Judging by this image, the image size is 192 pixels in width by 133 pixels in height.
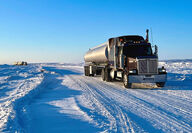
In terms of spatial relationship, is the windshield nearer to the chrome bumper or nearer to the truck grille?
the truck grille

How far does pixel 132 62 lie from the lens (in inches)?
525

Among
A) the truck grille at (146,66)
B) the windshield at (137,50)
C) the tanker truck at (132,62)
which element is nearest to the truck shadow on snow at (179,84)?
the tanker truck at (132,62)

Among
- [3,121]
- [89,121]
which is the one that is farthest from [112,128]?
[3,121]

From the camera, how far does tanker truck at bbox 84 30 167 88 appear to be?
42.1 ft

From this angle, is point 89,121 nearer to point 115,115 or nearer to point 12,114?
point 115,115

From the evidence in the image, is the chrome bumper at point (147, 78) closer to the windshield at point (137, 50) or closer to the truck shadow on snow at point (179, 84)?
the truck shadow on snow at point (179, 84)

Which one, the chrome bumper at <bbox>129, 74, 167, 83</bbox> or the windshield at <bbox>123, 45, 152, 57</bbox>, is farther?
the windshield at <bbox>123, 45, 152, 57</bbox>

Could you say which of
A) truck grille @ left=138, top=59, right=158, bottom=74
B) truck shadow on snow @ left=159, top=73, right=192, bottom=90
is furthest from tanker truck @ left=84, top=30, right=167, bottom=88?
truck shadow on snow @ left=159, top=73, right=192, bottom=90

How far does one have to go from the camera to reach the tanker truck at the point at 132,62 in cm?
1282

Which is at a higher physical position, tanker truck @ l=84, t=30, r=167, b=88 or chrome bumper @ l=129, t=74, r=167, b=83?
tanker truck @ l=84, t=30, r=167, b=88

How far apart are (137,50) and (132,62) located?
1437 millimetres

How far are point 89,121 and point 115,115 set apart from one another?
106cm

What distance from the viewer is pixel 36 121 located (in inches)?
224

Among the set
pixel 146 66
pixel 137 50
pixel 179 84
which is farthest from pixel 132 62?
pixel 179 84
